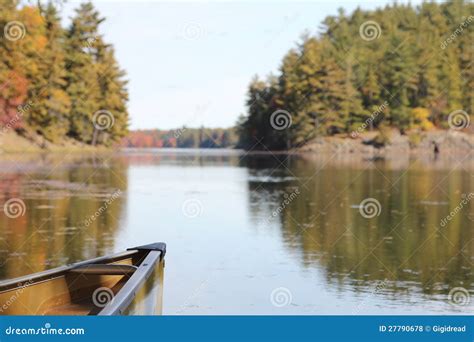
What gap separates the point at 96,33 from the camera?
91.2m

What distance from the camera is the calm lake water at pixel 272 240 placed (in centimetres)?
1182

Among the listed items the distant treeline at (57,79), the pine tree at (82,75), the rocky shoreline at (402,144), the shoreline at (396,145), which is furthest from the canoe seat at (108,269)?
the rocky shoreline at (402,144)

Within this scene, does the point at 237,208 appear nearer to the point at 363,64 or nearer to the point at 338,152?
the point at 338,152

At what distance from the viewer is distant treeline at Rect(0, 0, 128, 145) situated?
65938mm

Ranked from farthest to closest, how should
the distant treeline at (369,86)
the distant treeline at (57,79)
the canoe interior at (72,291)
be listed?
1. the distant treeline at (369,86)
2. the distant treeline at (57,79)
3. the canoe interior at (72,291)

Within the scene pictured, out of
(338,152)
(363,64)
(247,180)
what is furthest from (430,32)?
(247,180)

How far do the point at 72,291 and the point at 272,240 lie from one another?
9.07 meters

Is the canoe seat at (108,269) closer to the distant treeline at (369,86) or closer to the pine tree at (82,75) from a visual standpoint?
the pine tree at (82,75)

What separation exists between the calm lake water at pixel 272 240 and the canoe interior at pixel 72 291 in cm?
145

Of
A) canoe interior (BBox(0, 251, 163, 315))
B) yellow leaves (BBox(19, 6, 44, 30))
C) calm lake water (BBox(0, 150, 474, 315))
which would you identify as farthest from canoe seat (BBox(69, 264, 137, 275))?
yellow leaves (BBox(19, 6, 44, 30))

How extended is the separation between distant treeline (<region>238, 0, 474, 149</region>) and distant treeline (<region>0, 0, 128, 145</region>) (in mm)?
23276

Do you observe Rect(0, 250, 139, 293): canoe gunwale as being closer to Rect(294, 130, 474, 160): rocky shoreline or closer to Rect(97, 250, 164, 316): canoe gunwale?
Rect(97, 250, 164, 316): canoe gunwale

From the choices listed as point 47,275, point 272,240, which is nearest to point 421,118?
point 272,240

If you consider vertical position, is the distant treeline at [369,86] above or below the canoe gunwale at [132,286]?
above
